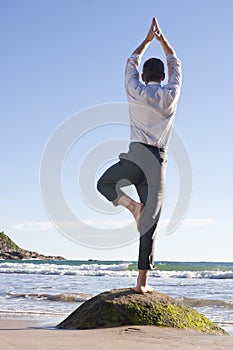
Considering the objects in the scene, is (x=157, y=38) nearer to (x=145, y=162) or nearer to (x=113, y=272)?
(x=145, y=162)

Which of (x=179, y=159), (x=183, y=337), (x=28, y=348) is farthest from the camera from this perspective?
(x=179, y=159)

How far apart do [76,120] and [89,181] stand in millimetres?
602

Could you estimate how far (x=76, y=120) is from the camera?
5.36 meters

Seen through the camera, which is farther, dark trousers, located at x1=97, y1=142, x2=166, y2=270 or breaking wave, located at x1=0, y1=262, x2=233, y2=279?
breaking wave, located at x1=0, y1=262, x2=233, y2=279

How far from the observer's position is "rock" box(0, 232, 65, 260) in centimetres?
7444

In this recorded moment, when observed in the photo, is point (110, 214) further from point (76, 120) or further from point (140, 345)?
point (140, 345)

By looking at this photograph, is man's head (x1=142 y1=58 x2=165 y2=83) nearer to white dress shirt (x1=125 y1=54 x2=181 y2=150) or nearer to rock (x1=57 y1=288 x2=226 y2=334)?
white dress shirt (x1=125 y1=54 x2=181 y2=150)

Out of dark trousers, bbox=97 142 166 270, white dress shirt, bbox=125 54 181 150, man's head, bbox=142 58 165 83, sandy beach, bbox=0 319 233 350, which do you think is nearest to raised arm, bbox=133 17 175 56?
man's head, bbox=142 58 165 83

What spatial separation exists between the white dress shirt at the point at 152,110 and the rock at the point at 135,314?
1.45 metres

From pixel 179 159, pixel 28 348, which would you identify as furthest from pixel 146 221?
pixel 28 348

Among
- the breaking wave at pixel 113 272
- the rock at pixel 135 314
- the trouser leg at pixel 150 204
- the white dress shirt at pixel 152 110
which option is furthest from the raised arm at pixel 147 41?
the breaking wave at pixel 113 272

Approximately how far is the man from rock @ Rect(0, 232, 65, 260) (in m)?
69.9

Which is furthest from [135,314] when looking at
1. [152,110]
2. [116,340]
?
[152,110]

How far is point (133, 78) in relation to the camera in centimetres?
521
